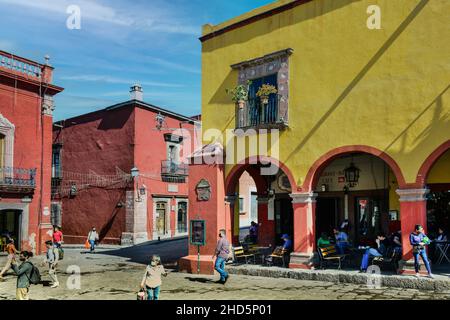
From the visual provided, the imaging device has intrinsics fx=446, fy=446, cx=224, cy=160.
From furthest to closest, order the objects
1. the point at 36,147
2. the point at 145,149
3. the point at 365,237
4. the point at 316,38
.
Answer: the point at 145,149 → the point at 36,147 → the point at 365,237 → the point at 316,38

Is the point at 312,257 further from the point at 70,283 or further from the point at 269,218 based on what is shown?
the point at 70,283

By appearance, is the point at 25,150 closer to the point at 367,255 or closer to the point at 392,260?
the point at 367,255

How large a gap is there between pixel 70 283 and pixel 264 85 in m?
8.40

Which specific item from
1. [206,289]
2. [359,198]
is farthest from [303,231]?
[359,198]

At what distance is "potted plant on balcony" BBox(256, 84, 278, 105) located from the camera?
14.0 meters

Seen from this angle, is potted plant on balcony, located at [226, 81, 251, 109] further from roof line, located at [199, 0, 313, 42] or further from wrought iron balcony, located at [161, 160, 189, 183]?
wrought iron balcony, located at [161, 160, 189, 183]

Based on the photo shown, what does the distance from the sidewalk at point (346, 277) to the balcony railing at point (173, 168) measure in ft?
48.4

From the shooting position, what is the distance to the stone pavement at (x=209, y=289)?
10.3 metres

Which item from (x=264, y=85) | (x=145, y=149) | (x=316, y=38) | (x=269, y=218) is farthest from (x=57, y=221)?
(x=316, y=38)

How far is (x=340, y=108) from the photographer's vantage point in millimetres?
12672

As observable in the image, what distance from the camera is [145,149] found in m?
26.9

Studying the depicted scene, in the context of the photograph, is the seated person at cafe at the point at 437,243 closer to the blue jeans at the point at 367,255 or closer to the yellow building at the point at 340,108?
the yellow building at the point at 340,108

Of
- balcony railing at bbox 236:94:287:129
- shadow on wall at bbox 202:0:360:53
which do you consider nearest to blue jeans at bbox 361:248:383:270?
balcony railing at bbox 236:94:287:129

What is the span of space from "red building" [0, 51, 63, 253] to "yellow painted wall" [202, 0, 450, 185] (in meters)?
10.8
